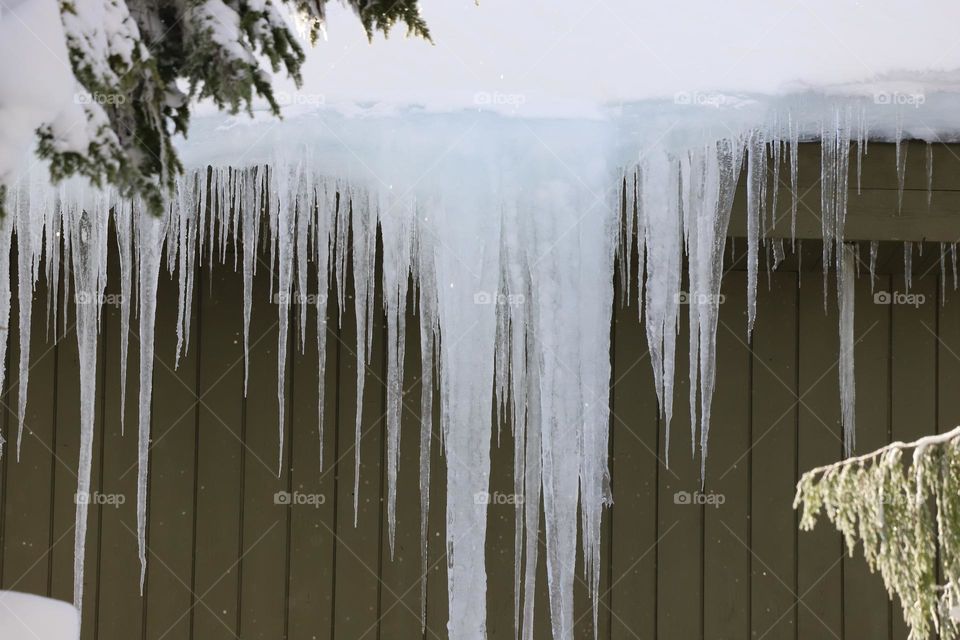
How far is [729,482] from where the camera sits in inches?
142

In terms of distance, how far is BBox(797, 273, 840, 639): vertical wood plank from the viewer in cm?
355

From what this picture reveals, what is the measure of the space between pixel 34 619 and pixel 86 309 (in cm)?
191

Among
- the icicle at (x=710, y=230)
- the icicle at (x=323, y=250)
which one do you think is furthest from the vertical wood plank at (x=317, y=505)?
the icicle at (x=710, y=230)

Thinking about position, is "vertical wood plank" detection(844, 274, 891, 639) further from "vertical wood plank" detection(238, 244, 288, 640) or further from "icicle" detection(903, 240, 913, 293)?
"vertical wood plank" detection(238, 244, 288, 640)

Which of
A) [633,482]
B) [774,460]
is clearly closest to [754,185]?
[774,460]

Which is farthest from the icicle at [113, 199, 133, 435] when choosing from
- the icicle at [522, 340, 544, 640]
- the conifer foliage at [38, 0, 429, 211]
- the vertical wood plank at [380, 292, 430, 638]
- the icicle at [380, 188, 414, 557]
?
the conifer foliage at [38, 0, 429, 211]

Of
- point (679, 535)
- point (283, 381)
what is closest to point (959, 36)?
point (679, 535)

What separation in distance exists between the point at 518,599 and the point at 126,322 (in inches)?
66.3

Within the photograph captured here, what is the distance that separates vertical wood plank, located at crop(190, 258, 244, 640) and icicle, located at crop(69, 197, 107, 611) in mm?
386

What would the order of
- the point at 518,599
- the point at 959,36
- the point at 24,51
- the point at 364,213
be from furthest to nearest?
the point at 518,599 → the point at 364,213 → the point at 959,36 → the point at 24,51

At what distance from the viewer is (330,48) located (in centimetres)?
322

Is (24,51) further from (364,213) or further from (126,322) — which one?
(126,322)

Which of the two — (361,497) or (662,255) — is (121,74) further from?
(361,497)

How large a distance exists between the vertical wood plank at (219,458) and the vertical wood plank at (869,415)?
2.12 metres
